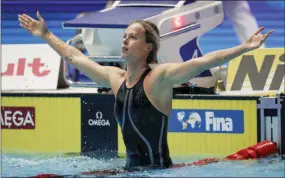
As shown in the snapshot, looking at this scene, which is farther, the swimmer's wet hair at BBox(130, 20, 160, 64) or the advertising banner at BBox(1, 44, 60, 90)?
the advertising banner at BBox(1, 44, 60, 90)

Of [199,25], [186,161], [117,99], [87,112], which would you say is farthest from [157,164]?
[199,25]

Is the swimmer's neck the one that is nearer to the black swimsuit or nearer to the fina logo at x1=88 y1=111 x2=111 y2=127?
the black swimsuit

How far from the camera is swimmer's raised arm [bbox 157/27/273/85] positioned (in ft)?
17.3

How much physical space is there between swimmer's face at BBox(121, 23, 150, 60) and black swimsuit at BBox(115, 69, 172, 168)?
0.15 m

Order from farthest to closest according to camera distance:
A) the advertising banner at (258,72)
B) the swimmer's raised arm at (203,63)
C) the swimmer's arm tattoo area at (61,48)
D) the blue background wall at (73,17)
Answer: the blue background wall at (73,17) < the advertising banner at (258,72) < the swimmer's arm tattoo area at (61,48) < the swimmer's raised arm at (203,63)

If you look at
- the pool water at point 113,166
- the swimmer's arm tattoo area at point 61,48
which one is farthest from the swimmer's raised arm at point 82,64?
the pool water at point 113,166

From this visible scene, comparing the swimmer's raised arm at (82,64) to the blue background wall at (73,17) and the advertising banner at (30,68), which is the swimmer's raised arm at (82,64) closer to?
the advertising banner at (30,68)

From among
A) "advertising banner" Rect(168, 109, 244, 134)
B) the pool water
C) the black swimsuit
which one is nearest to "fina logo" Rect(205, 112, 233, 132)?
"advertising banner" Rect(168, 109, 244, 134)

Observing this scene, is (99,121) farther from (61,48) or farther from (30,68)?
(61,48)

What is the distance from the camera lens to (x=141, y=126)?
5977mm

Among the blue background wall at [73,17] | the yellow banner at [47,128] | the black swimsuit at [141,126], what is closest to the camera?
the black swimsuit at [141,126]

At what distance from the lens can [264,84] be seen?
26.5 feet

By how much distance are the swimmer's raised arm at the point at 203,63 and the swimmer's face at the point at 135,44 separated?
15 centimetres

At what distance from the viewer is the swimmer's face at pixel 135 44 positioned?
582cm
